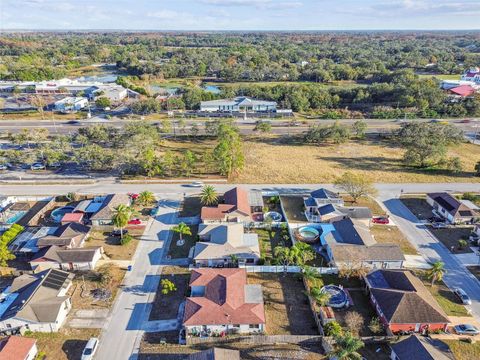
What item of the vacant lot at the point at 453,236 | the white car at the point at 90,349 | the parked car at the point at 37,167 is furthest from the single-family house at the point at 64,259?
the vacant lot at the point at 453,236

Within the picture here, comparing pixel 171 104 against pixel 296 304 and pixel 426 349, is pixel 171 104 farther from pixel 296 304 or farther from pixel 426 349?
pixel 426 349

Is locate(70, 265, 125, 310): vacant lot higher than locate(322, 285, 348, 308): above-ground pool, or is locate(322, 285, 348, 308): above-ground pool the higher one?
Result: locate(322, 285, 348, 308): above-ground pool

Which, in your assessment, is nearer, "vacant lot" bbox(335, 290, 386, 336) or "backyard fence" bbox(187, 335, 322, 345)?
"backyard fence" bbox(187, 335, 322, 345)

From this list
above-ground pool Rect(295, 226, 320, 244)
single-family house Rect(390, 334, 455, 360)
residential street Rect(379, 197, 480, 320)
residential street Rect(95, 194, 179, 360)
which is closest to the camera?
single-family house Rect(390, 334, 455, 360)

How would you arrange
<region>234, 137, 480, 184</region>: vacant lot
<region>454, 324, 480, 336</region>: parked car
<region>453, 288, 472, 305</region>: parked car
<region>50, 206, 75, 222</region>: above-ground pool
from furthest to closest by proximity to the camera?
<region>234, 137, 480, 184</region>: vacant lot
<region>50, 206, 75, 222</region>: above-ground pool
<region>453, 288, 472, 305</region>: parked car
<region>454, 324, 480, 336</region>: parked car

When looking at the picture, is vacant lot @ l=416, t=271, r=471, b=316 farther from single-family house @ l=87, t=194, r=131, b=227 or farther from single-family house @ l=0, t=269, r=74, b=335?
single-family house @ l=87, t=194, r=131, b=227

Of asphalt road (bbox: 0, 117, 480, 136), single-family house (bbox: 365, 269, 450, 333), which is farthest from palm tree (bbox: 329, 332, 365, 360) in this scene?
asphalt road (bbox: 0, 117, 480, 136)
